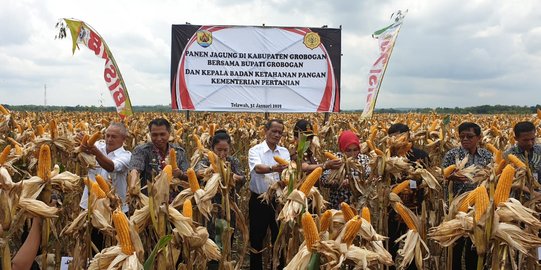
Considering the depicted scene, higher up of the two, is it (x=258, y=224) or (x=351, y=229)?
(x=351, y=229)

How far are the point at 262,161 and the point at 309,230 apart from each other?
3.38 meters

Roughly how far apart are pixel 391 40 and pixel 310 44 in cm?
223

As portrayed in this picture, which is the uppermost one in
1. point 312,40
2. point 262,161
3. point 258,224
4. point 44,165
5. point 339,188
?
point 312,40

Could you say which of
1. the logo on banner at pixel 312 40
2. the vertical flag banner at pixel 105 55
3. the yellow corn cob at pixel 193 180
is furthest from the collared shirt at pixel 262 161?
the logo on banner at pixel 312 40

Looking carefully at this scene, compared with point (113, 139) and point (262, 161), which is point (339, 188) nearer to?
point (262, 161)

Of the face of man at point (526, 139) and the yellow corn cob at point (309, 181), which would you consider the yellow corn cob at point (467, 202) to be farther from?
the face of man at point (526, 139)

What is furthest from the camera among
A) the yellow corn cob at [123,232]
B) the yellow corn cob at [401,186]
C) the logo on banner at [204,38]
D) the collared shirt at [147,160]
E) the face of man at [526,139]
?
the logo on banner at [204,38]

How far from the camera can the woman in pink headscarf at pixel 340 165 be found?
4.49 metres

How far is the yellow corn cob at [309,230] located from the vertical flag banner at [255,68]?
30.0 feet

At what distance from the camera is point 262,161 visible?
571cm

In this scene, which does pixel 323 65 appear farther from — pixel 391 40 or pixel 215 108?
pixel 215 108

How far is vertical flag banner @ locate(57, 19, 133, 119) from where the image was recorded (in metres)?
9.19

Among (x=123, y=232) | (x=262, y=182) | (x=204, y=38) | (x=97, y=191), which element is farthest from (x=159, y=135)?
(x=204, y=38)

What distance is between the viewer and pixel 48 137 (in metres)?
5.12
